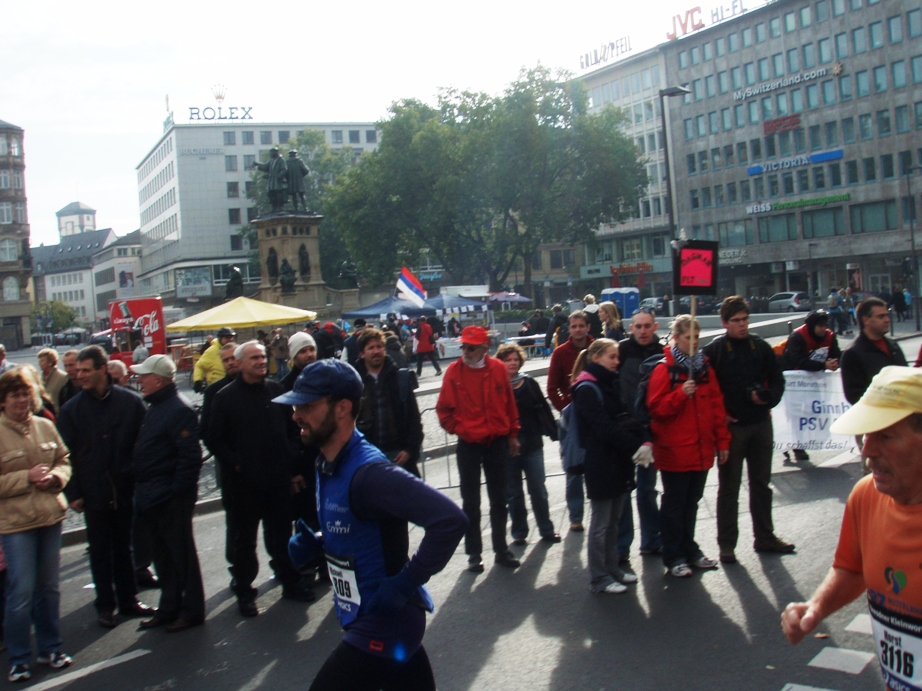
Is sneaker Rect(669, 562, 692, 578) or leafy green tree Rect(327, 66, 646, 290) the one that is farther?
leafy green tree Rect(327, 66, 646, 290)

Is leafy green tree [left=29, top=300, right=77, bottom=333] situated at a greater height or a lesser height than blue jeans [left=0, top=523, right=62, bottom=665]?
greater

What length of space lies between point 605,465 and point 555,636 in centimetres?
123

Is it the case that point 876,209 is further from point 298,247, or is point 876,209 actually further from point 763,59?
point 298,247

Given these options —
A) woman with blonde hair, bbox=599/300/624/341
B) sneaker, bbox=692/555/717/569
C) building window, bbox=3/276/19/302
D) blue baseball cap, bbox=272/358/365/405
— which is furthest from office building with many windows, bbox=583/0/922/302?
building window, bbox=3/276/19/302

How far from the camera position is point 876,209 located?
60.3 meters

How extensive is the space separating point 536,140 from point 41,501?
1934 inches

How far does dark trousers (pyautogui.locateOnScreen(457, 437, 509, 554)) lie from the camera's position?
6977 mm

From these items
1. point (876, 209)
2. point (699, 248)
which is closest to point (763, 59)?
point (876, 209)

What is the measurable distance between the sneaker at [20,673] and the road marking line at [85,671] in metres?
0.11

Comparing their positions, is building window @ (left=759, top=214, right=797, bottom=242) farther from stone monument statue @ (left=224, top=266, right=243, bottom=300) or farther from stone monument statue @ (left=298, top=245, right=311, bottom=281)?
stone monument statue @ (left=224, top=266, right=243, bottom=300)

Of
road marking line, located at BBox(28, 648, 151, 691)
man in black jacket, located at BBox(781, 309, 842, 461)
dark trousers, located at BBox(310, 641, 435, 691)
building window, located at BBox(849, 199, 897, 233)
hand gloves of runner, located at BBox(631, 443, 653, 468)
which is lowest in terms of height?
road marking line, located at BBox(28, 648, 151, 691)

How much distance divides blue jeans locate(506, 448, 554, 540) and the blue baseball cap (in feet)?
15.4

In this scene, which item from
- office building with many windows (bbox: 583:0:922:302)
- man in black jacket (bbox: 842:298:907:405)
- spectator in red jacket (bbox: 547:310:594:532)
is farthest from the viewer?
office building with many windows (bbox: 583:0:922:302)

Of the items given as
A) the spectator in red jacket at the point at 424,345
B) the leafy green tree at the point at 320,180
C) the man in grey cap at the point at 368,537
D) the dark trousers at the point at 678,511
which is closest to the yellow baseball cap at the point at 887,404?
the man in grey cap at the point at 368,537
